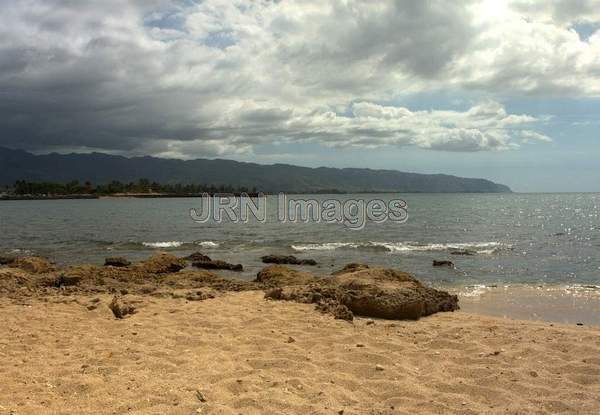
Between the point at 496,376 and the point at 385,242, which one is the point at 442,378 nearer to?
the point at 496,376

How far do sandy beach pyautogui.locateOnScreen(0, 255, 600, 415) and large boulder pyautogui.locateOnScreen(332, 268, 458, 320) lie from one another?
57 millimetres

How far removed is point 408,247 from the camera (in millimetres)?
26547

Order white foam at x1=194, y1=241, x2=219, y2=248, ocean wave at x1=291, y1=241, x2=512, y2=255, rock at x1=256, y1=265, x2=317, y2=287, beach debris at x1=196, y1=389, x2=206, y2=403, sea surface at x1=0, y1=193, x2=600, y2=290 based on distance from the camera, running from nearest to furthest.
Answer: beach debris at x1=196, y1=389, x2=206, y2=403 → rock at x1=256, y1=265, x2=317, y2=287 → sea surface at x1=0, y1=193, x2=600, y2=290 → ocean wave at x1=291, y1=241, x2=512, y2=255 → white foam at x1=194, y1=241, x2=219, y2=248

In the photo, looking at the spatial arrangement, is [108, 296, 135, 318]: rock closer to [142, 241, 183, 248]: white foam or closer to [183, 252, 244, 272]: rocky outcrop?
[183, 252, 244, 272]: rocky outcrop

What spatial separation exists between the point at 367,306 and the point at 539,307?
5160 mm

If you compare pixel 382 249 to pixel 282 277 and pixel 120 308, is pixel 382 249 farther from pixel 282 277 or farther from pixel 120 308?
pixel 120 308

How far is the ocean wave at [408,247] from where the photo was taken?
25.5 meters

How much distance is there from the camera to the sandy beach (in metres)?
5.06

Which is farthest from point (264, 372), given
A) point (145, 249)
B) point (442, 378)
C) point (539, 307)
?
point (145, 249)

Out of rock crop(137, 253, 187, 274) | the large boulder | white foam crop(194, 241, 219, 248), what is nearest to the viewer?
the large boulder

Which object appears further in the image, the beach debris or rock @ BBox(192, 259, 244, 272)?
rock @ BBox(192, 259, 244, 272)

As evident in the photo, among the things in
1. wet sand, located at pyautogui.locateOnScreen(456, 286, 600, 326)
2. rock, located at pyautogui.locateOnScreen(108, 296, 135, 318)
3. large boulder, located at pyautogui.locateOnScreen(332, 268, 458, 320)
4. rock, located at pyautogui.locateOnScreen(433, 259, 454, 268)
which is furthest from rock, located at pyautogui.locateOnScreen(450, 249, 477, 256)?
rock, located at pyautogui.locateOnScreen(108, 296, 135, 318)

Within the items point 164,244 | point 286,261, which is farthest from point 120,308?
point 164,244

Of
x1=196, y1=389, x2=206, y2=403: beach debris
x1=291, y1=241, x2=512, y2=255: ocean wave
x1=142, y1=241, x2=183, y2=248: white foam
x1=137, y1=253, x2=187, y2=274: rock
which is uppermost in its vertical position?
x1=196, y1=389, x2=206, y2=403: beach debris
